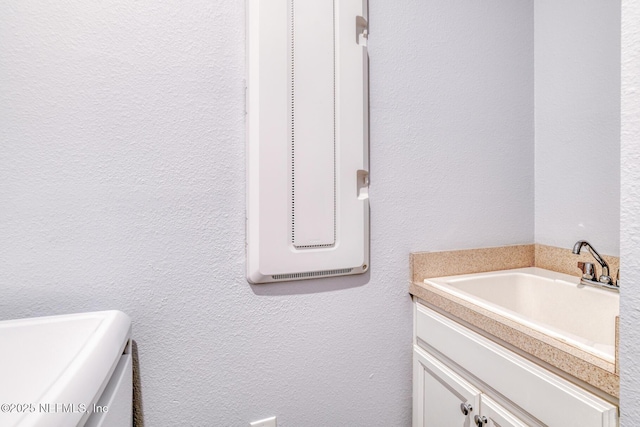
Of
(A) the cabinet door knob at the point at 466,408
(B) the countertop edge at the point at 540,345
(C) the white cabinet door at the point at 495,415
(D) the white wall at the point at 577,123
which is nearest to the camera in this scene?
(B) the countertop edge at the point at 540,345

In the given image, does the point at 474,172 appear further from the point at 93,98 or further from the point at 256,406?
the point at 93,98

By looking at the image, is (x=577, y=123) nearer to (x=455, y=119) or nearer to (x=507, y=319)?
(x=455, y=119)

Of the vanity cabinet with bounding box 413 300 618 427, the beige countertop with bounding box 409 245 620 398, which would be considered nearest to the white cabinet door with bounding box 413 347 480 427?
the vanity cabinet with bounding box 413 300 618 427

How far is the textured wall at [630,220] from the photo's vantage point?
0.52m

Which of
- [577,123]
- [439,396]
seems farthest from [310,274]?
[577,123]

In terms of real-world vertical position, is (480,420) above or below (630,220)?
below

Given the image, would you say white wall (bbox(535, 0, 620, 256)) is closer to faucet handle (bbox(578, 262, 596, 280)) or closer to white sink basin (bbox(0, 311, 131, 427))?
faucet handle (bbox(578, 262, 596, 280))

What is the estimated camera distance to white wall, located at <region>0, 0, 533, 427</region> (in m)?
0.89

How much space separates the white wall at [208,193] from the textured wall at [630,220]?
2.40ft

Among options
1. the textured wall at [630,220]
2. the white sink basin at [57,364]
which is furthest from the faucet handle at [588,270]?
the white sink basin at [57,364]

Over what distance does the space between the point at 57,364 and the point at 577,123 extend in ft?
5.66

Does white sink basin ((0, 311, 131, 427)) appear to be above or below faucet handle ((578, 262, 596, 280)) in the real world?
below

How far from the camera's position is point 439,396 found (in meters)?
1.10

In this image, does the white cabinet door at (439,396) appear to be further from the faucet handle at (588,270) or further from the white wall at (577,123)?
the white wall at (577,123)
